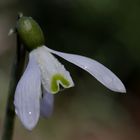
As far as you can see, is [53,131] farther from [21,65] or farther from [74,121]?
[21,65]

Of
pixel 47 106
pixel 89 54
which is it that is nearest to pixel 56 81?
pixel 47 106

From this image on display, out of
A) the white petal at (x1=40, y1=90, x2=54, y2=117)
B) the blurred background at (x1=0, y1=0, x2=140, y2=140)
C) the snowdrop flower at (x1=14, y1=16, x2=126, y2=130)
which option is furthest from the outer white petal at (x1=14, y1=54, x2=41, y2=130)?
the blurred background at (x1=0, y1=0, x2=140, y2=140)

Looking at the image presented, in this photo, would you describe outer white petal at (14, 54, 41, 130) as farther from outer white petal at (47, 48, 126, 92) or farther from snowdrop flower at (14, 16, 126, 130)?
outer white petal at (47, 48, 126, 92)

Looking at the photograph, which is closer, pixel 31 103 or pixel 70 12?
pixel 31 103

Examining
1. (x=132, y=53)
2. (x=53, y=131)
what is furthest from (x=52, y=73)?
(x=132, y=53)

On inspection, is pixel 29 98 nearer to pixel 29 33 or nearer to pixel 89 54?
pixel 29 33
